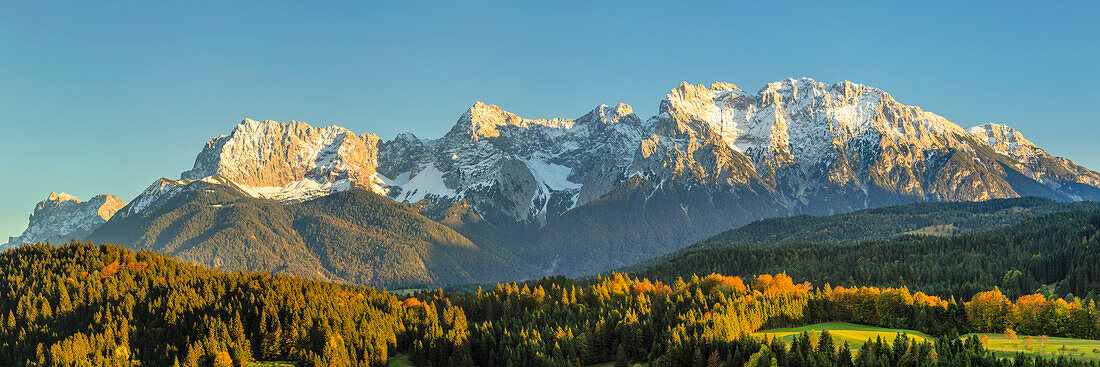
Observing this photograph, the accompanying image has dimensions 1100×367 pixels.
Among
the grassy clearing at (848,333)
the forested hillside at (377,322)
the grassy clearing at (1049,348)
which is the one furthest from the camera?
the forested hillside at (377,322)

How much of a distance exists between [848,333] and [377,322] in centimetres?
9413

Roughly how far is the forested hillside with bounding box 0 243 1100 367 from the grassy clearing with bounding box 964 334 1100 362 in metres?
25.2

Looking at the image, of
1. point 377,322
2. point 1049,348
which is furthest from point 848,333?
point 377,322

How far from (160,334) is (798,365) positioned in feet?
402

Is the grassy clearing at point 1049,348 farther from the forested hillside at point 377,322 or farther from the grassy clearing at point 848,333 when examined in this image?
the forested hillside at point 377,322

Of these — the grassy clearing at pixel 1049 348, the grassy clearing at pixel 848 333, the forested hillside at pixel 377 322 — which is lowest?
the grassy clearing at pixel 1049 348

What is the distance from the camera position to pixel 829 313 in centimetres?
16275

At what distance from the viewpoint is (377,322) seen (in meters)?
160

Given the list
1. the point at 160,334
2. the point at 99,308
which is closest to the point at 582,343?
the point at 160,334

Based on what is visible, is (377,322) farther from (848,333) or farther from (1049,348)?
(1049,348)

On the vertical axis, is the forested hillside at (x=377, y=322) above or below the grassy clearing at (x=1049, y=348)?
above

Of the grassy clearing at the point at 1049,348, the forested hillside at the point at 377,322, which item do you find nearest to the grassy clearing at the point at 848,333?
the forested hillside at the point at 377,322

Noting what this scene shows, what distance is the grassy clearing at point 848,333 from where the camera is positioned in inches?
4705

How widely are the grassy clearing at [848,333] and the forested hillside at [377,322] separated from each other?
4154mm
